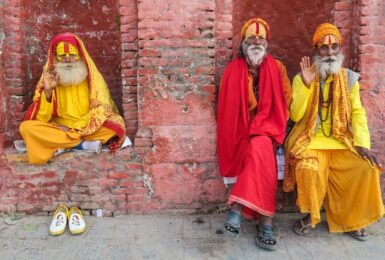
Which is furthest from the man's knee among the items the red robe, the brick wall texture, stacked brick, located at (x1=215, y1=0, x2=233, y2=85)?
stacked brick, located at (x1=215, y1=0, x2=233, y2=85)

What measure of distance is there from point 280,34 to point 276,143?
1.49 meters

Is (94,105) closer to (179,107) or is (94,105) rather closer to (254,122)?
(179,107)

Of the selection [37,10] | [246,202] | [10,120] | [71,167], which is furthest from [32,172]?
[246,202]

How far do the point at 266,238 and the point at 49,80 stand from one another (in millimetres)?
2488

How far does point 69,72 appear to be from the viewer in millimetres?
3969

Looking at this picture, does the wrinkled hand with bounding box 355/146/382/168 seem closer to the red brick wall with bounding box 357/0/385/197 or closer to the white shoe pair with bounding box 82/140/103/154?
the red brick wall with bounding box 357/0/385/197

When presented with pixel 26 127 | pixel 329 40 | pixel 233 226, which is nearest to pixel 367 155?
pixel 329 40

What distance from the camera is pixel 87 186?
3.90 m

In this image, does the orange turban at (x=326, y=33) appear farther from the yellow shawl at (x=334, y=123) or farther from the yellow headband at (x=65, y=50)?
the yellow headband at (x=65, y=50)

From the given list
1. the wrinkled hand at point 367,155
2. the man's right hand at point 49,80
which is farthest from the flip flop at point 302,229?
the man's right hand at point 49,80

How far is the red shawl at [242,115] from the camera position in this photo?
3643mm

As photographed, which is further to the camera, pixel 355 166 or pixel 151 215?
pixel 151 215

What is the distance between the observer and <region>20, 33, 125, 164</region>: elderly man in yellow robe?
3.79 m

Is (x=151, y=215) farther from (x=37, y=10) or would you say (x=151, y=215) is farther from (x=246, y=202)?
(x=37, y=10)
